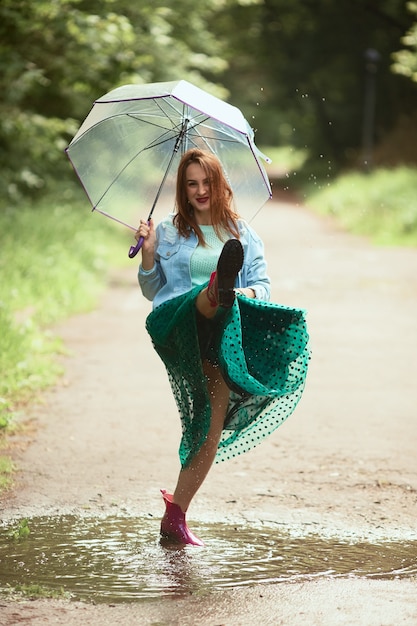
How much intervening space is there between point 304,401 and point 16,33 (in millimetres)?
8121

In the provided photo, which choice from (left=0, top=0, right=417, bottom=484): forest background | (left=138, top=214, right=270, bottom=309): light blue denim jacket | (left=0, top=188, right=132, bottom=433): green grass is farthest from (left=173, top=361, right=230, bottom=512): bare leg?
(left=0, top=188, right=132, bottom=433): green grass

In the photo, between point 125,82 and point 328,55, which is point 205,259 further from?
point 328,55

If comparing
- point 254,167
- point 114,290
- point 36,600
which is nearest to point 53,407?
point 254,167

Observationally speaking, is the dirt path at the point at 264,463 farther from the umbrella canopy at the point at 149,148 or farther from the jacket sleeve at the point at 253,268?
the umbrella canopy at the point at 149,148

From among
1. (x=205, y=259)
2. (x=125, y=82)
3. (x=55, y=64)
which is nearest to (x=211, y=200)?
(x=205, y=259)

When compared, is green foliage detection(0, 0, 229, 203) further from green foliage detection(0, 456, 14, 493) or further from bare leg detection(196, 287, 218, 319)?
bare leg detection(196, 287, 218, 319)

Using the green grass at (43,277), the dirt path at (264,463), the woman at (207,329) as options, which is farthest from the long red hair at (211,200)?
the green grass at (43,277)

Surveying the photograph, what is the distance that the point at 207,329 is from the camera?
4.52m

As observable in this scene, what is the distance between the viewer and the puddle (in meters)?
4.16

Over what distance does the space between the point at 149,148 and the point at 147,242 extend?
2.63 ft

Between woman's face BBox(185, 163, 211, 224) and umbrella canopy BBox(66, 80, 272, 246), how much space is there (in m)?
0.32

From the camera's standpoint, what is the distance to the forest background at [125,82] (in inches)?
445

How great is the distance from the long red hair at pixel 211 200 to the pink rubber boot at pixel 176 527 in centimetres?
122

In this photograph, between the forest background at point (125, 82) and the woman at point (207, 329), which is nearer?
the woman at point (207, 329)
